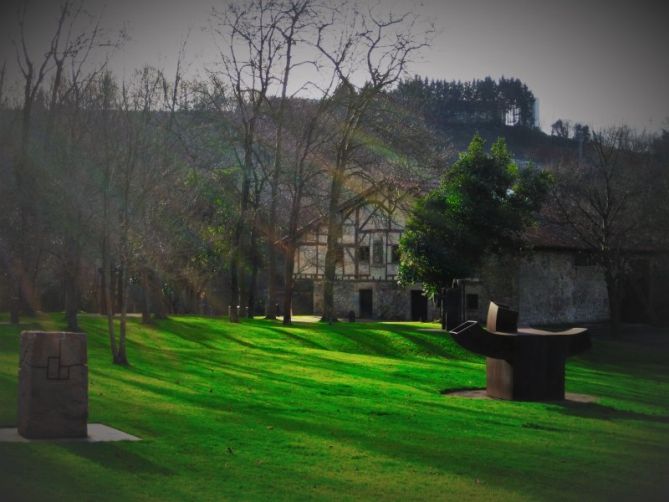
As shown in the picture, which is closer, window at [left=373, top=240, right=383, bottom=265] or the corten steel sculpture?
the corten steel sculpture

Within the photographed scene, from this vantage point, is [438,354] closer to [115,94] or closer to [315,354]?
[315,354]

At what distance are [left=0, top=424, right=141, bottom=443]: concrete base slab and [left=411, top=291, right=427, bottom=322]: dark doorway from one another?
44.6m

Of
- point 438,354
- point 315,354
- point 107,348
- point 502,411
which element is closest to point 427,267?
point 438,354

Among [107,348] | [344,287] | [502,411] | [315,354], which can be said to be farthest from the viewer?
[344,287]

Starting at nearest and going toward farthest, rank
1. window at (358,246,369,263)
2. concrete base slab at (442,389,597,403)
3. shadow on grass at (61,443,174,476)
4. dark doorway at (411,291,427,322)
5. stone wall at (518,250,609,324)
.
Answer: shadow on grass at (61,443,174,476) → concrete base slab at (442,389,597,403) → stone wall at (518,250,609,324) → dark doorway at (411,291,427,322) → window at (358,246,369,263)

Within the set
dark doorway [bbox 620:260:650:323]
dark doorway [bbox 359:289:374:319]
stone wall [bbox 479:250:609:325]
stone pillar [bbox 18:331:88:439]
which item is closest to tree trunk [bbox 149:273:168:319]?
stone wall [bbox 479:250:609:325]

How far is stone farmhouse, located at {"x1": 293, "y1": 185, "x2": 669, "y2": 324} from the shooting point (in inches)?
1961

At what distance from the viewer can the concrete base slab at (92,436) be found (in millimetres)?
11492

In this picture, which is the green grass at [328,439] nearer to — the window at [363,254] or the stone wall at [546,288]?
the stone wall at [546,288]

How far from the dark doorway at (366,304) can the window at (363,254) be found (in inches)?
82.2

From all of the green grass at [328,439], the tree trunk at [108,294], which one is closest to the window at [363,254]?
the green grass at [328,439]

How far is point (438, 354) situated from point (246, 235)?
1880 cm

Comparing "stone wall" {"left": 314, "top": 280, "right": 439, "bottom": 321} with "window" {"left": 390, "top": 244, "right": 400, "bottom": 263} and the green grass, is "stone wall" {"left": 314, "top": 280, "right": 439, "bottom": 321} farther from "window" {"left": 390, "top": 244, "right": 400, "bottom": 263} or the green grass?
the green grass

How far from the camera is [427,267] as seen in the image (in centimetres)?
4562
